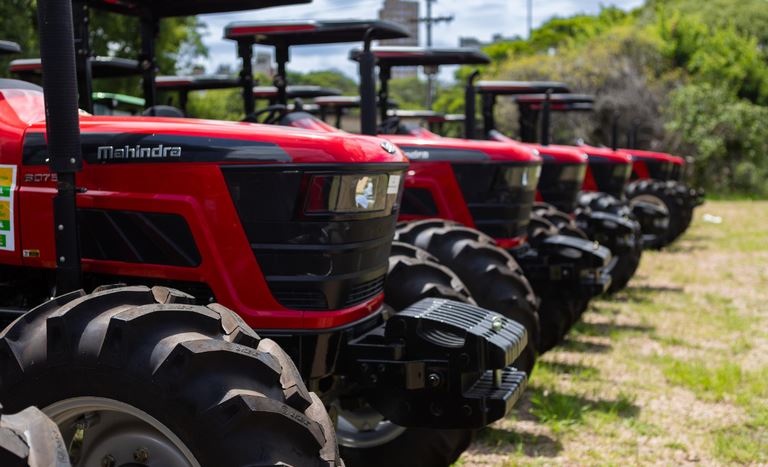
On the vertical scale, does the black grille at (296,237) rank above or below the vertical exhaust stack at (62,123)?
below

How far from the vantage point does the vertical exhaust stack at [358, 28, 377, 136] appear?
443 cm

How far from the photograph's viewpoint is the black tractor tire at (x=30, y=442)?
189 cm

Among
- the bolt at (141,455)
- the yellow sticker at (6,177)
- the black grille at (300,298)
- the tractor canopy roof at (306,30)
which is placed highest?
the tractor canopy roof at (306,30)

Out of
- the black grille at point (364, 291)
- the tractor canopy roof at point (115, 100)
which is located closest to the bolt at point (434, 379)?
the black grille at point (364, 291)

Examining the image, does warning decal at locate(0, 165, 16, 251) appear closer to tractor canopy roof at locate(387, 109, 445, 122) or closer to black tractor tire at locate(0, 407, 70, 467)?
black tractor tire at locate(0, 407, 70, 467)

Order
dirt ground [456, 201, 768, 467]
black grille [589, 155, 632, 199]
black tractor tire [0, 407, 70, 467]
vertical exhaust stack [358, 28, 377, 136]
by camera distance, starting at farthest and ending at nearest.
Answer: black grille [589, 155, 632, 199] → dirt ground [456, 201, 768, 467] → vertical exhaust stack [358, 28, 377, 136] → black tractor tire [0, 407, 70, 467]

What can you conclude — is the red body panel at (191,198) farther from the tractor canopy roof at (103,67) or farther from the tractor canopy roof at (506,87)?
the tractor canopy roof at (506,87)

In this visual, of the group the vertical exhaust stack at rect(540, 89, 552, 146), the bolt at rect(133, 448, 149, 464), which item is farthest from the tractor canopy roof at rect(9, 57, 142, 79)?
the vertical exhaust stack at rect(540, 89, 552, 146)

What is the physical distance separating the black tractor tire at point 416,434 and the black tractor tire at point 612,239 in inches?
182

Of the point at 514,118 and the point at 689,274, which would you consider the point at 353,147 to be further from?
the point at 514,118

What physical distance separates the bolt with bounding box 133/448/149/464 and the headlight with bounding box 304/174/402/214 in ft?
3.35

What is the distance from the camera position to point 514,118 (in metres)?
26.6

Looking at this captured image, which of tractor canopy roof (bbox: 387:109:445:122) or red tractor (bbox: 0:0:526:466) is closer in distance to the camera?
red tractor (bbox: 0:0:526:466)

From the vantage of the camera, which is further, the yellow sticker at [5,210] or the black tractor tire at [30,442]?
the yellow sticker at [5,210]
